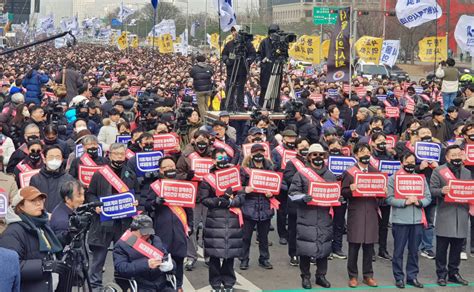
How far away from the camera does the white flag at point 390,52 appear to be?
27.4 meters

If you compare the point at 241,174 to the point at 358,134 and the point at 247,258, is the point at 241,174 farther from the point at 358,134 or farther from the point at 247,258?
the point at 358,134

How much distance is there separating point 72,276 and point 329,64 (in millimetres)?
12460

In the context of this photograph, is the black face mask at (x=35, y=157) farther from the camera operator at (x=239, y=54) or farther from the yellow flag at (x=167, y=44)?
the yellow flag at (x=167, y=44)

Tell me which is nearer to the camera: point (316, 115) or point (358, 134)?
point (358, 134)

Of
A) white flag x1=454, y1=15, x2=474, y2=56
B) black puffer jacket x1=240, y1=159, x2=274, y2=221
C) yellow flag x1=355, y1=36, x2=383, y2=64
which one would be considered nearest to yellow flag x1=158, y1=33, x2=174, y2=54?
yellow flag x1=355, y1=36, x2=383, y2=64

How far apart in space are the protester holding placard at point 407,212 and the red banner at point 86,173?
11.3ft

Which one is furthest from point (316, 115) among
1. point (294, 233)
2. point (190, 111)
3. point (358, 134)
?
point (294, 233)

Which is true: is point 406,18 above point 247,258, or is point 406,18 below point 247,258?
above

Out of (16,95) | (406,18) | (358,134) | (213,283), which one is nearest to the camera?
(213,283)

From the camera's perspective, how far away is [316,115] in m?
15.2

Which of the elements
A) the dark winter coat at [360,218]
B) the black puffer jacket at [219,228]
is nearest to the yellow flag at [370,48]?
the dark winter coat at [360,218]

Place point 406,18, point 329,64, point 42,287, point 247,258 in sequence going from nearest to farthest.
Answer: point 42,287 → point 247,258 → point 329,64 → point 406,18

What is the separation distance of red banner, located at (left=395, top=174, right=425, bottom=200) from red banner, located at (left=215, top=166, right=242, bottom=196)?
6.11 ft

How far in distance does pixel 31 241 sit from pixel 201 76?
12639mm
